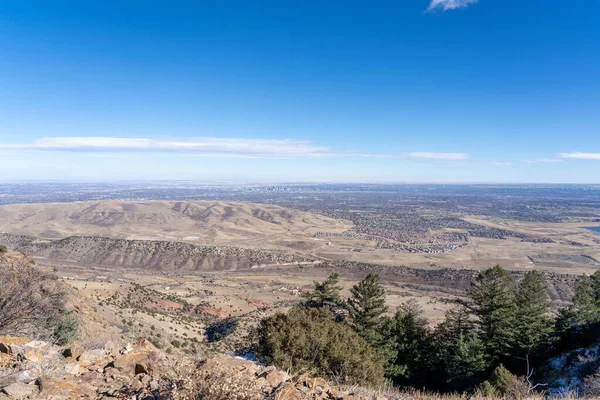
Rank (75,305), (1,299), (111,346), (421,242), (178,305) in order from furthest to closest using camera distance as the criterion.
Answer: (421,242)
(178,305)
(75,305)
(1,299)
(111,346)

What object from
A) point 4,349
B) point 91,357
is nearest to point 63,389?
point 91,357

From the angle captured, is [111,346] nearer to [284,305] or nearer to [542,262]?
[284,305]

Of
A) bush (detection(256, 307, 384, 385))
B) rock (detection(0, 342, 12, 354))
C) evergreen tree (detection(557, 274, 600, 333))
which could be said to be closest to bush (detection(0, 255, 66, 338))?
rock (detection(0, 342, 12, 354))

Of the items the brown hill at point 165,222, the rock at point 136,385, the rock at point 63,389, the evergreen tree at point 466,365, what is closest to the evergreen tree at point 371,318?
the evergreen tree at point 466,365

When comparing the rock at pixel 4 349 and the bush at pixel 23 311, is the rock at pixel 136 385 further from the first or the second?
the bush at pixel 23 311

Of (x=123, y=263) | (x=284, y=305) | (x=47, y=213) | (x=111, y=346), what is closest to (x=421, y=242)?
(x=284, y=305)

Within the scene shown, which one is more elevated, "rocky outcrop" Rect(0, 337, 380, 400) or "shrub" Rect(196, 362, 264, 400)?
"shrub" Rect(196, 362, 264, 400)

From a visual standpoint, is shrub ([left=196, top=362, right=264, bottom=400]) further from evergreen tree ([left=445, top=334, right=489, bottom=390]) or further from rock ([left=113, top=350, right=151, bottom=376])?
evergreen tree ([left=445, top=334, right=489, bottom=390])
